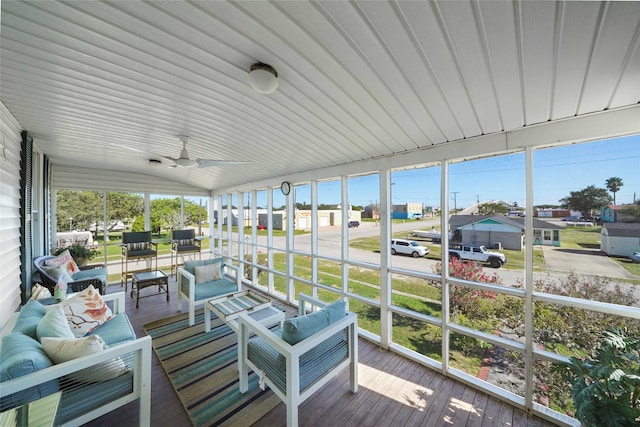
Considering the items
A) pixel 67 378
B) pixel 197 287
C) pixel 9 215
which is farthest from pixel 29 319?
pixel 197 287

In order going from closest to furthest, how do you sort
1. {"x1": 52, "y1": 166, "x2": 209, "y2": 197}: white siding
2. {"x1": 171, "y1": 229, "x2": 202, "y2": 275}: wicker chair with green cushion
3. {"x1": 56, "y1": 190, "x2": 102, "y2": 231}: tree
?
1. {"x1": 52, "y1": 166, "x2": 209, "y2": 197}: white siding
2. {"x1": 56, "y1": 190, "x2": 102, "y2": 231}: tree
3. {"x1": 171, "y1": 229, "x2": 202, "y2": 275}: wicker chair with green cushion

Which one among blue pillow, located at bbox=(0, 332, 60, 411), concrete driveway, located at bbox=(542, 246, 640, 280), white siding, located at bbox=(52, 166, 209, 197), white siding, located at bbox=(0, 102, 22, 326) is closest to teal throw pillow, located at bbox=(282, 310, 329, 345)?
blue pillow, located at bbox=(0, 332, 60, 411)

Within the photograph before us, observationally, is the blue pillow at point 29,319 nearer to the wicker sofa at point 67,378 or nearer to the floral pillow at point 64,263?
the wicker sofa at point 67,378

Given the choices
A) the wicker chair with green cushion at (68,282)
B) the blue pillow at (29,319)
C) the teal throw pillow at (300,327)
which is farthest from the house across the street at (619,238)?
the wicker chair with green cushion at (68,282)

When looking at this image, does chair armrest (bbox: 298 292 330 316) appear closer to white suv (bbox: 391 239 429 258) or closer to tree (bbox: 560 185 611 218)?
white suv (bbox: 391 239 429 258)

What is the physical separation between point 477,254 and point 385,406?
74.6 inches

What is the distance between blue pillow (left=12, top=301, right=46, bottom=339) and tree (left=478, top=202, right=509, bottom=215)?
4.35m

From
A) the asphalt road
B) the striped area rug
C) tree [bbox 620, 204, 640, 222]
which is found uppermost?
tree [bbox 620, 204, 640, 222]

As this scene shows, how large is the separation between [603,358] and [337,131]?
8.89 feet

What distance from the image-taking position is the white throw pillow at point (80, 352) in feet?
5.18

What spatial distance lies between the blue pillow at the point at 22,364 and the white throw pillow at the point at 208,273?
262 centimetres

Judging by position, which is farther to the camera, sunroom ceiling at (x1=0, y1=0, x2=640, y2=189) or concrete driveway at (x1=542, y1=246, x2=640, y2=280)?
concrete driveway at (x1=542, y1=246, x2=640, y2=280)

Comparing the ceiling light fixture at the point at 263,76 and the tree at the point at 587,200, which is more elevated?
the ceiling light fixture at the point at 263,76

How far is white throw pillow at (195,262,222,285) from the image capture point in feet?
14.0
